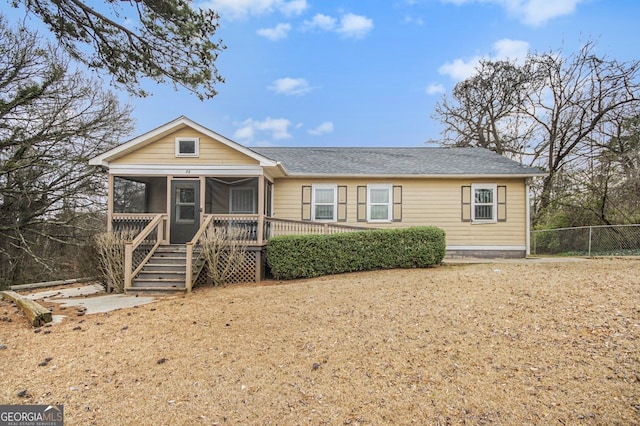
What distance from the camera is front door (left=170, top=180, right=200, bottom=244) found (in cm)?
1067

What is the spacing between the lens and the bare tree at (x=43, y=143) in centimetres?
1186

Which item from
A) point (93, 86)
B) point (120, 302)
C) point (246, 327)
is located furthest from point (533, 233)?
point (93, 86)

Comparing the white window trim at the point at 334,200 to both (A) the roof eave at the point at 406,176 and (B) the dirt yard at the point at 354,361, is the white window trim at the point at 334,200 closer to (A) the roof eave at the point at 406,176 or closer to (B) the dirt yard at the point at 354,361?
(A) the roof eave at the point at 406,176

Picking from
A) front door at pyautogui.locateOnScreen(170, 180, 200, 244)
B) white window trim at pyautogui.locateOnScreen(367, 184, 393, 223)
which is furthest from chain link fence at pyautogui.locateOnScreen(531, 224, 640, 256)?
front door at pyautogui.locateOnScreen(170, 180, 200, 244)

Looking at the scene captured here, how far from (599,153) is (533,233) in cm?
515

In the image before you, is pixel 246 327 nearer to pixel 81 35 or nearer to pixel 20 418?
pixel 20 418

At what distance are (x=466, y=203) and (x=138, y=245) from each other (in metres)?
10.8

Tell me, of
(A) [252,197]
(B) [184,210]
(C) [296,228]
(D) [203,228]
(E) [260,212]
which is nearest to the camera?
(D) [203,228]

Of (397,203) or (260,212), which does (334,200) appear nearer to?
(397,203)

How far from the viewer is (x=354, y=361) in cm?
376

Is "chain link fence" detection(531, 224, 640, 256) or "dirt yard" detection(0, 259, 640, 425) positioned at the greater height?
"chain link fence" detection(531, 224, 640, 256)

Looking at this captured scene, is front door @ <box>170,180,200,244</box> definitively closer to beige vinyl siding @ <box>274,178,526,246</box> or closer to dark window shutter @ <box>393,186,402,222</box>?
beige vinyl siding @ <box>274,178,526,246</box>

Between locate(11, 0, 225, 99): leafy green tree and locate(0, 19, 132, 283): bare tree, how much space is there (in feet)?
25.2

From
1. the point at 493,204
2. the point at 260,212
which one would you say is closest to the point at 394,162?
the point at 493,204
